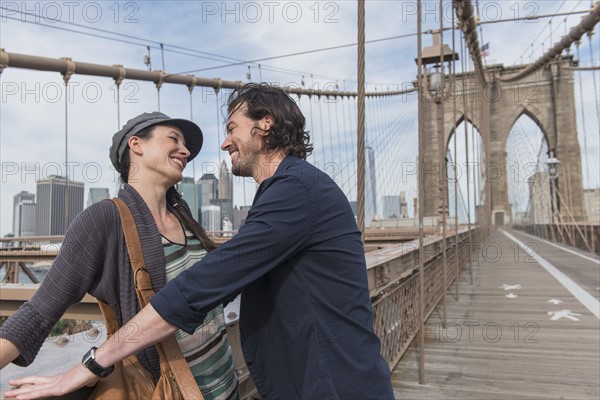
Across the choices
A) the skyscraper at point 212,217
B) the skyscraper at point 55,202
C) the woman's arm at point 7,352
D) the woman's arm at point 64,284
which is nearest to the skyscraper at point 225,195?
the skyscraper at point 212,217

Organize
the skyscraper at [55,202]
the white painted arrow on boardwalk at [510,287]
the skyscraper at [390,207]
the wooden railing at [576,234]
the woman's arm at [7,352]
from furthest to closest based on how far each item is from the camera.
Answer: the skyscraper at [390,207] < the wooden railing at [576,234] < the white painted arrow on boardwalk at [510,287] < the skyscraper at [55,202] < the woman's arm at [7,352]

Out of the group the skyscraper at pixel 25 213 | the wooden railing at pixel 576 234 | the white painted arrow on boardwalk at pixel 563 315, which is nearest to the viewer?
the white painted arrow on boardwalk at pixel 563 315

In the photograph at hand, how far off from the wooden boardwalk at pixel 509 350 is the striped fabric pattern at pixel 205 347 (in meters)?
2.31

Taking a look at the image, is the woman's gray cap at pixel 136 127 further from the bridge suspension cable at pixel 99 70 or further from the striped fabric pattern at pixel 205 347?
the bridge suspension cable at pixel 99 70

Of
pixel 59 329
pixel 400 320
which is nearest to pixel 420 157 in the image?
pixel 400 320

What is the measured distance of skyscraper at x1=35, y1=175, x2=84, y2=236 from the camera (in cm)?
727

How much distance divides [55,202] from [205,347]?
7357 millimetres

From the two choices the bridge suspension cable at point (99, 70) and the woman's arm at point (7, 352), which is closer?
the woman's arm at point (7, 352)

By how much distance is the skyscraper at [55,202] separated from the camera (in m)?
7.27

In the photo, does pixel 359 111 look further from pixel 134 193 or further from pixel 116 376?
pixel 116 376

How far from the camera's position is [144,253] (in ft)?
3.43

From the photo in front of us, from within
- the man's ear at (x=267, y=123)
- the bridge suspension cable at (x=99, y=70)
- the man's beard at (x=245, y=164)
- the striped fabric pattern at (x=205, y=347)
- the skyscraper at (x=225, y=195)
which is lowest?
the striped fabric pattern at (x=205, y=347)

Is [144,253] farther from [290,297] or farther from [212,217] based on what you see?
[212,217]

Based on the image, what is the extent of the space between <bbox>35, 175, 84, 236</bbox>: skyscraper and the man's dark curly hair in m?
6.56
